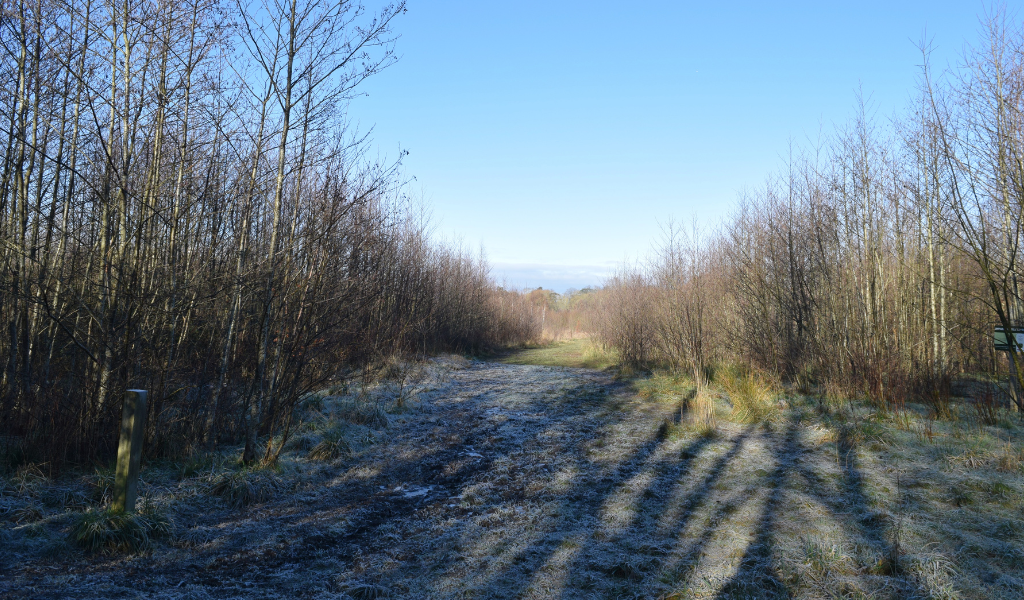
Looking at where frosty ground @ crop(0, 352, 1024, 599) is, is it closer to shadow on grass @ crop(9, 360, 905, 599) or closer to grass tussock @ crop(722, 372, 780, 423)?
shadow on grass @ crop(9, 360, 905, 599)

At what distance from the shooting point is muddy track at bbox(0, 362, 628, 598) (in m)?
2.96

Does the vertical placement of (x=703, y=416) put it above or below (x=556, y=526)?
above

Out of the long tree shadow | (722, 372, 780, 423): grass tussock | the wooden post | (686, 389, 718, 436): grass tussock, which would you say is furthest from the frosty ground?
(722, 372, 780, 423): grass tussock

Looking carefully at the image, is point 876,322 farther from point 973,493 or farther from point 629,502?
point 629,502

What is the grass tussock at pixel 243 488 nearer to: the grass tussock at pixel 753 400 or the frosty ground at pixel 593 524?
the frosty ground at pixel 593 524

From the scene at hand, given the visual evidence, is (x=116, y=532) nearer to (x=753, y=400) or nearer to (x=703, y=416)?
(x=703, y=416)

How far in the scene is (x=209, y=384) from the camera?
5.70 metres

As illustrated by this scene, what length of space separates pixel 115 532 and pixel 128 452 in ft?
1.54

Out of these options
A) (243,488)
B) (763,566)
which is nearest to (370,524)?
(243,488)

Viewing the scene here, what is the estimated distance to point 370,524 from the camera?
→ 4074 mm

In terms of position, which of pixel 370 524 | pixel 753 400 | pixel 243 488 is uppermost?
pixel 753 400

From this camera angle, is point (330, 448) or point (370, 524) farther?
point (330, 448)

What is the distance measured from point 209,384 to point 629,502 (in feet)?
14.5

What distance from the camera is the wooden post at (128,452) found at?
3412mm
